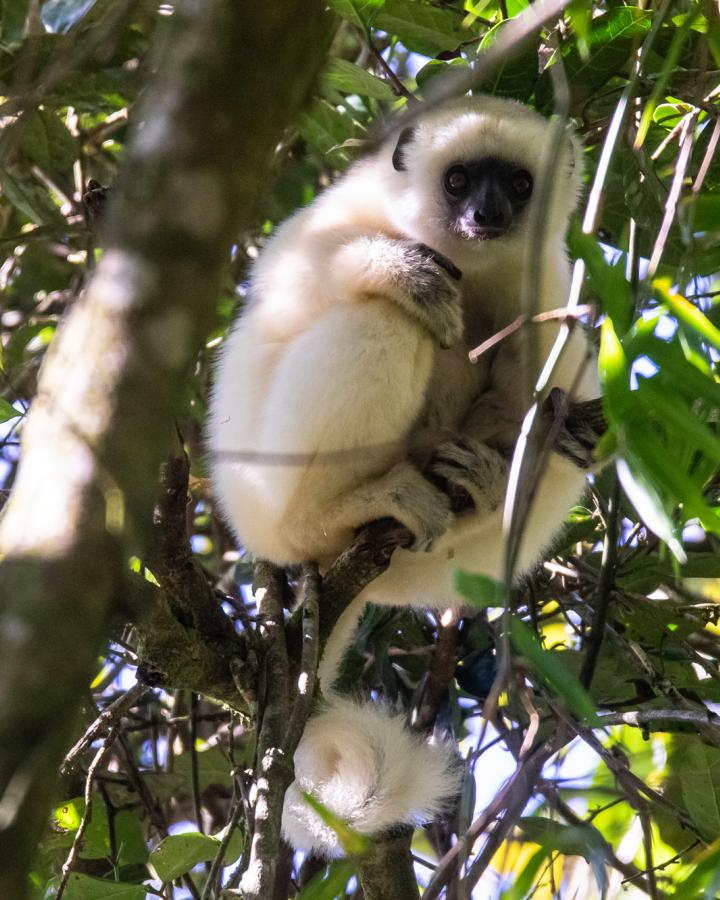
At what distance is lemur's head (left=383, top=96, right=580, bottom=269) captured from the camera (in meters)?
4.57

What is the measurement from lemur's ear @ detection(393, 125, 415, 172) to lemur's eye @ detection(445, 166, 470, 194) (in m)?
0.21

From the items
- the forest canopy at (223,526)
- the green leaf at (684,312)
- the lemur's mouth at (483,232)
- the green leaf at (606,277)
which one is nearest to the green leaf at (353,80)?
the forest canopy at (223,526)

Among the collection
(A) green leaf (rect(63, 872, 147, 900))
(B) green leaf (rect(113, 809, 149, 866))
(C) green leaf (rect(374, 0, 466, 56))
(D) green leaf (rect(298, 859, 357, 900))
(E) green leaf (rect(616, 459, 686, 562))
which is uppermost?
(C) green leaf (rect(374, 0, 466, 56))

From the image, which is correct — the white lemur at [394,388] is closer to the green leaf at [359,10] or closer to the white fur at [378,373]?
the white fur at [378,373]

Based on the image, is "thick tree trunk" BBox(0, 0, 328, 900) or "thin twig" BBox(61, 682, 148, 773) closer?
"thick tree trunk" BBox(0, 0, 328, 900)

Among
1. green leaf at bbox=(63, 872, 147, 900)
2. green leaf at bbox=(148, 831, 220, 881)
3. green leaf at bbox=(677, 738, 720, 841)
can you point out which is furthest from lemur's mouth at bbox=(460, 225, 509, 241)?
green leaf at bbox=(63, 872, 147, 900)

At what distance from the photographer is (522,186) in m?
4.80

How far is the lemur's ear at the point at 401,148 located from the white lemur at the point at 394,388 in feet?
0.04

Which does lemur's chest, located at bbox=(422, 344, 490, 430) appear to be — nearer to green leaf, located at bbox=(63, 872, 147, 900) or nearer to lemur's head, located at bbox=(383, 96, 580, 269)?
lemur's head, located at bbox=(383, 96, 580, 269)

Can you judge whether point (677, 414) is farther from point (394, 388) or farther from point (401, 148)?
point (401, 148)

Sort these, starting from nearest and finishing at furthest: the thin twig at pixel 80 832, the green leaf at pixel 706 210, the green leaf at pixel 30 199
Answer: the green leaf at pixel 706 210 < the thin twig at pixel 80 832 < the green leaf at pixel 30 199

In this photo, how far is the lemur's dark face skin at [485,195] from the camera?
4.54m

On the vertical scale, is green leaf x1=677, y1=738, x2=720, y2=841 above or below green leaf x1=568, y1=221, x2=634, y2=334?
below

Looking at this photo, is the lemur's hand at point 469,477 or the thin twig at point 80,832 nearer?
the thin twig at point 80,832
